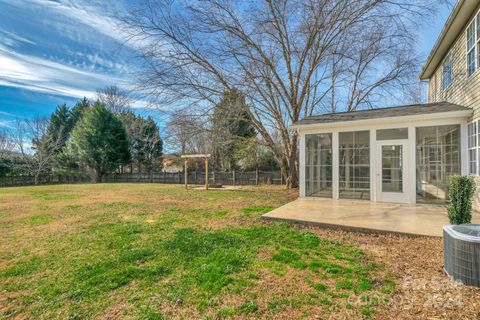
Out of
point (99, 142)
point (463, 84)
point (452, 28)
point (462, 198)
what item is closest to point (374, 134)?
point (463, 84)

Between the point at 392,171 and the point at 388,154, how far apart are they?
0.55 m

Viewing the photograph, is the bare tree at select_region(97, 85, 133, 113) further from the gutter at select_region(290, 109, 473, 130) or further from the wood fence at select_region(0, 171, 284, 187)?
the gutter at select_region(290, 109, 473, 130)

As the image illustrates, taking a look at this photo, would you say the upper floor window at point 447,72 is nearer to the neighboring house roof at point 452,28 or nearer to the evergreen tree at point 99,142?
the neighboring house roof at point 452,28

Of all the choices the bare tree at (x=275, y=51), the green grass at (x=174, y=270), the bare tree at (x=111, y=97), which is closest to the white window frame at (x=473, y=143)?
the green grass at (x=174, y=270)

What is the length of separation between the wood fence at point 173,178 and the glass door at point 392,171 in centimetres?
939

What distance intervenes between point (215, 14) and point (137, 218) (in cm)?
912

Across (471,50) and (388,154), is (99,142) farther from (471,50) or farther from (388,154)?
(471,50)

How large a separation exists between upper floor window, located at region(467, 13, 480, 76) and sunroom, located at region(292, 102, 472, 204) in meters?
1.08

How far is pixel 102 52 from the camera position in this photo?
10422mm

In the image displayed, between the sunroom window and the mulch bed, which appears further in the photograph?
the sunroom window

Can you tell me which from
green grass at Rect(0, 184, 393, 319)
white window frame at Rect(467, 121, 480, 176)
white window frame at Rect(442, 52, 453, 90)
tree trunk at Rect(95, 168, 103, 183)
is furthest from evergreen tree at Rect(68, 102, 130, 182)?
white window frame at Rect(467, 121, 480, 176)

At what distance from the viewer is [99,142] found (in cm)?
2256

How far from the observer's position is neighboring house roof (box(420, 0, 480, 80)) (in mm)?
5797

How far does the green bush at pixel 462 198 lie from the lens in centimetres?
387
